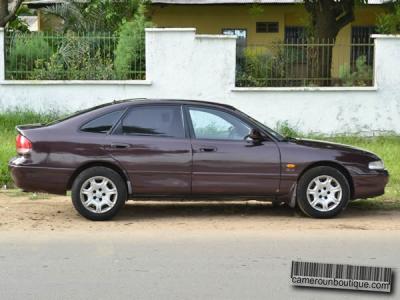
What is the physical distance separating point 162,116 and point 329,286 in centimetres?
378

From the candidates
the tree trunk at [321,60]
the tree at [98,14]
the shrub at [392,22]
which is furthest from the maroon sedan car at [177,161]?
the tree at [98,14]

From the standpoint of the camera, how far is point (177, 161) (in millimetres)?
8602

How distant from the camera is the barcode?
572 cm

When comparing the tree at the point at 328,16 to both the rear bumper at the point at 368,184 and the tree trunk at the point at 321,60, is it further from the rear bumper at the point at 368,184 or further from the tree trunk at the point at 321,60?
the rear bumper at the point at 368,184

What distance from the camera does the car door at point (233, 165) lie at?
8625mm

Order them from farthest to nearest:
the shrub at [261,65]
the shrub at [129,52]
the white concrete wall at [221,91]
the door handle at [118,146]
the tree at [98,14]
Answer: the tree at [98,14], the shrub at [261,65], the shrub at [129,52], the white concrete wall at [221,91], the door handle at [118,146]

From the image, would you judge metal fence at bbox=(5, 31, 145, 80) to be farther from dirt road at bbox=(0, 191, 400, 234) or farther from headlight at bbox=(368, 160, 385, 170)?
headlight at bbox=(368, 160, 385, 170)

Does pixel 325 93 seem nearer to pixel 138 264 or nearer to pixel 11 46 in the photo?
pixel 11 46

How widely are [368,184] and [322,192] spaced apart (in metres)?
0.60

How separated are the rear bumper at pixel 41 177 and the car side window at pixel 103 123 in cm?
58

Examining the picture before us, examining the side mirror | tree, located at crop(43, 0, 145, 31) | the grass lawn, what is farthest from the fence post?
the side mirror

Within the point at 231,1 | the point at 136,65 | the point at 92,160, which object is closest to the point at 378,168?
the point at 92,160

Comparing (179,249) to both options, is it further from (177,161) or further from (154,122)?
(154,122)

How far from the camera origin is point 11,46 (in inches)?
602
